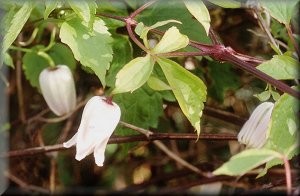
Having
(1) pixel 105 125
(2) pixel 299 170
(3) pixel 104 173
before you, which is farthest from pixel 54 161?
(1) pixel 105 125

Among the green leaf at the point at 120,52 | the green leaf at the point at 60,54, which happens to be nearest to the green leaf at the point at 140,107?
the green leaf at the point at 120,52

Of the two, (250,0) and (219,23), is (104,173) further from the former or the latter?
(250,0)

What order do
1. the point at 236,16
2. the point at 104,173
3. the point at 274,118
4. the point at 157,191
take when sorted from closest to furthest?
1. the point at 274,118
2. the point at 236,16
3. the point at 157,191
4. the point at 104,173

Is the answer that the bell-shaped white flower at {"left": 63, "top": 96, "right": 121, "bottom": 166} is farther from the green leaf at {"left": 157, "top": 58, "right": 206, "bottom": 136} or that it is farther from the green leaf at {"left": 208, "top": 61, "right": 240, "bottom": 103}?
the green leaf at {"left": 208, "top": 61, "right": 240, "bottom": 103}

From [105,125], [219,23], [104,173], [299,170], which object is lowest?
[104,173]

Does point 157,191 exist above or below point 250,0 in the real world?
below

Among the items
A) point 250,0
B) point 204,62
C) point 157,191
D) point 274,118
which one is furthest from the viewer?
point 157,191

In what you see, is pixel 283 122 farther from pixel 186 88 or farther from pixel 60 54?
pixel 60 54

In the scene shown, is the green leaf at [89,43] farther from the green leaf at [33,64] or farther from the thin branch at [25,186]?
the thin branch at [25,186]

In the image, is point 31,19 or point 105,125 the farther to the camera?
point 31,19
